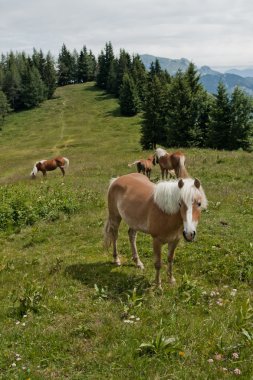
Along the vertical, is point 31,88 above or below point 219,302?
below

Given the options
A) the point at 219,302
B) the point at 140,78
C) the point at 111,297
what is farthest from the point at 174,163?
the point at 140,78

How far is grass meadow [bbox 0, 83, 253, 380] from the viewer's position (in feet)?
20.3

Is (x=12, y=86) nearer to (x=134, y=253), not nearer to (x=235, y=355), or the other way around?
(x=134, y=253)

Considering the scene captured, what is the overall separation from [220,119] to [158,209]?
4160 cm

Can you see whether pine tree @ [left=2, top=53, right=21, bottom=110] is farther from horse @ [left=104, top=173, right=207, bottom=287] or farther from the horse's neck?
the horse's neck

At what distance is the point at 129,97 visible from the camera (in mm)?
93312

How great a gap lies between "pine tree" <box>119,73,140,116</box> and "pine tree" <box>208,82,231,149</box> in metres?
46.9

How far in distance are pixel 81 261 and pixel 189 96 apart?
148 ft

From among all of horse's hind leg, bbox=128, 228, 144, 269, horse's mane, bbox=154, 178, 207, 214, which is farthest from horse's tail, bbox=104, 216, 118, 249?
horse's mane, bbox=154, 178, 207, 214

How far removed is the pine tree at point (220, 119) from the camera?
4759 cm

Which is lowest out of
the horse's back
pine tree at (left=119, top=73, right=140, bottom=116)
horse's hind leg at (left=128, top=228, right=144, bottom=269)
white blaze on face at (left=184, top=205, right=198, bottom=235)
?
pine tree at (left=119, top=73, right=140, bottom=116)

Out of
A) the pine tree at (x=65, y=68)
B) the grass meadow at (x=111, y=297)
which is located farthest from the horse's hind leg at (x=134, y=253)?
the pine tree at (x=65, y=68)

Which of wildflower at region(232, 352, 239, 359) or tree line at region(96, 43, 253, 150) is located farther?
tree line at region(96, 43, 253, 150)

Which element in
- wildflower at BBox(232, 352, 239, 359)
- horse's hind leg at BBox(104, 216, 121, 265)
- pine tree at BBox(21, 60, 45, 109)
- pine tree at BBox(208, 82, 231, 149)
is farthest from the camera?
pine tree at BBox(21, 60, 45, 109)
